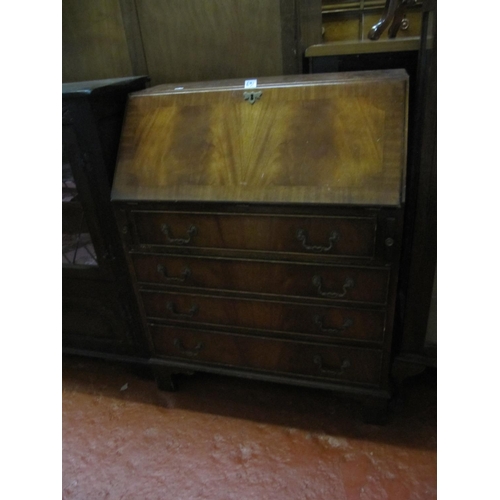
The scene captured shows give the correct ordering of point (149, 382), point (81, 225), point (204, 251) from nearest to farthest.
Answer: point (204, 251), point (81, 225), point (149, 382)

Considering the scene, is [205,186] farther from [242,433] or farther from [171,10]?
[242,433]

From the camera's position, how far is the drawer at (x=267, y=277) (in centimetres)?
119

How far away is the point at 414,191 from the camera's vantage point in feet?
3.84

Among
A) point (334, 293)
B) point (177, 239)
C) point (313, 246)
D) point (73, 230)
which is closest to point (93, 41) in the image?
point (73, 230)

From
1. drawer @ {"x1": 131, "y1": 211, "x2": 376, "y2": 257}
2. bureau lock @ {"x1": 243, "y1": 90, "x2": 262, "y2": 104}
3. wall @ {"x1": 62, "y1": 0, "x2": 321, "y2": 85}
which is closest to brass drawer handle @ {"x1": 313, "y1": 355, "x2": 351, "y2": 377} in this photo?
drawer @ {"x1": 131, "y1": 211, "x2": 376, "y2": 257}

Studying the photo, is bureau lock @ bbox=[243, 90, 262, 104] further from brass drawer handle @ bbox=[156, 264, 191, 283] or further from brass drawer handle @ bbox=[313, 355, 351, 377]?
brass drawer handle @ bbox=[313, 355, 351, 377]

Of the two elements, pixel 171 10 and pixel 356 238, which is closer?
pixel 356 238

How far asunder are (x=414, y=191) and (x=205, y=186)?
2.00 feet

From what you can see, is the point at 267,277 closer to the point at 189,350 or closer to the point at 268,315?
the point at 268,315

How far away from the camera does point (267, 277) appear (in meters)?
1.28

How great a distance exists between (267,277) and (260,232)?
157 mm

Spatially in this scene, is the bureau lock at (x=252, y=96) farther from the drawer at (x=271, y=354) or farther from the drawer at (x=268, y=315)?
the drawer at (x=271, y=354)

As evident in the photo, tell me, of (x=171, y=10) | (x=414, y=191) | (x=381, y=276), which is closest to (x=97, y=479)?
(x=381, y=276)

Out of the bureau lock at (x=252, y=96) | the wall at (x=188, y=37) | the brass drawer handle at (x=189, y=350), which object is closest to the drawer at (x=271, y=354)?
the brass drawer handle at (x=189, y=350)
